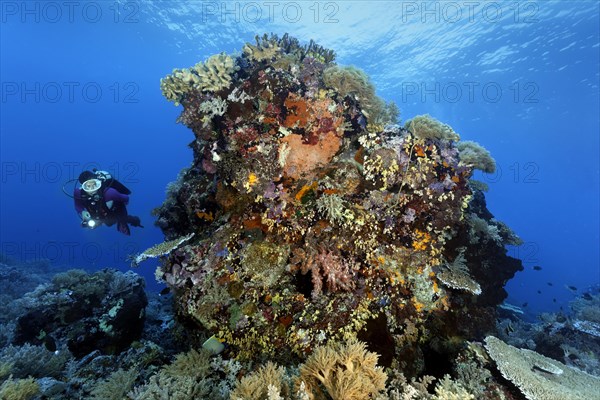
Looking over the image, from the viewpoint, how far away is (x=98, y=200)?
6.90m

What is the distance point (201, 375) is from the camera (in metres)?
4.64

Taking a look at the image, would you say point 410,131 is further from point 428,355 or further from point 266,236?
point 428,355

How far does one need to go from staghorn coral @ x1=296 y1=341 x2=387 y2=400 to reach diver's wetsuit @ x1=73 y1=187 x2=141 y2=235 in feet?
19.0

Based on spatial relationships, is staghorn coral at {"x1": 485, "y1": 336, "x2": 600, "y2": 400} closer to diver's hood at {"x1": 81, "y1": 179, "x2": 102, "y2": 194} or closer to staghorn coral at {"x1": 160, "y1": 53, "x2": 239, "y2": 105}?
staghorn coral at {"x1": 160, "y1": 53, "x2": 239, "y2": 105}

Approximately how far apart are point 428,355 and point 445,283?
1.25 metres

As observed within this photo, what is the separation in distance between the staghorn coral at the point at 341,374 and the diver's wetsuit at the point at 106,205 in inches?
228

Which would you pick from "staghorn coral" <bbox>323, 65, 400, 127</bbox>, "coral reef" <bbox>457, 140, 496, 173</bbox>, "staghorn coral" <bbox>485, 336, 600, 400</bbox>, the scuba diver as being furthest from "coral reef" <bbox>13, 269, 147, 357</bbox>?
"coral reef" <bbox>457, 140, 496, 173</bbox>

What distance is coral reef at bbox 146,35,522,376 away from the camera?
16.5ft

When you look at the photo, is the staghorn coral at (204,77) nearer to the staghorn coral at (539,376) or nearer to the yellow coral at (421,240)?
the yellow coral at (421,240)

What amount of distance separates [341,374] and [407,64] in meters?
41.0

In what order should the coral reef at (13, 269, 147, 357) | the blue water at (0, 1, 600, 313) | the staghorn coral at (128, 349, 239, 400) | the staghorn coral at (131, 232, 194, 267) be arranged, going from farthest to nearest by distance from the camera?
A: 1. the blue water at (0, 1, 600, 313)
2. the coral reef at (13, 269, 147, 357)
3. the staghorn coral at (131, 232, 194, 267)
4. the staghorn coral at (128, 349, 239, 400)

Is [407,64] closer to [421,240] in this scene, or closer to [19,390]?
[421,240]

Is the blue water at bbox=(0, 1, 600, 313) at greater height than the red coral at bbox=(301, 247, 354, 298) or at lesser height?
greater

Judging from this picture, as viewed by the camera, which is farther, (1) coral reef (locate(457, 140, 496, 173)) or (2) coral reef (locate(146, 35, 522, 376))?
(1) coral reef (locate(457, 140, 496, 173))
